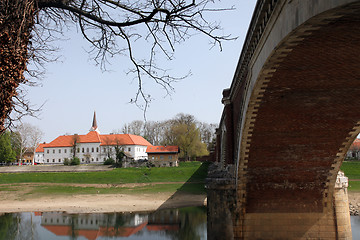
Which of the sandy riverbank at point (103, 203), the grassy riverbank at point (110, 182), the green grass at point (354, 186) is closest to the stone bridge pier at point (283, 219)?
the sandy riverbank at point (103, 203)

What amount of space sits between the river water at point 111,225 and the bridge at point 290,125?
4065mm

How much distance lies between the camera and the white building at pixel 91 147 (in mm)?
65125

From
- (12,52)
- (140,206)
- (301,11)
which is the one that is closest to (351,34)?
(301,11)

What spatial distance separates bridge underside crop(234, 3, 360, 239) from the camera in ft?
19.6

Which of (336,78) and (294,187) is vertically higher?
(336,78)

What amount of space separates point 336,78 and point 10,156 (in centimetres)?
5963

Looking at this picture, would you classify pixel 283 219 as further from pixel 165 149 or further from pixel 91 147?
pixel 91 147

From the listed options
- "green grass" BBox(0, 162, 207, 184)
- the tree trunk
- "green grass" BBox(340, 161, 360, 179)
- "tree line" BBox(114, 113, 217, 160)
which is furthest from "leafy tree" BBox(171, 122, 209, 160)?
the tree trunk

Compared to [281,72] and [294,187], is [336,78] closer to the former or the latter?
[281,72]

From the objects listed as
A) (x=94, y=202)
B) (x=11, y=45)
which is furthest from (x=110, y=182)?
(x=11, y=45)

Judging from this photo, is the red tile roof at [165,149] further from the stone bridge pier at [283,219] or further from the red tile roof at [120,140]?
the stone bridge pier at [283,219]

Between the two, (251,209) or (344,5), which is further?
(251,209)

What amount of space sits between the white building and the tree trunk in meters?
60.4

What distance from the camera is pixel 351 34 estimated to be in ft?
16.4
